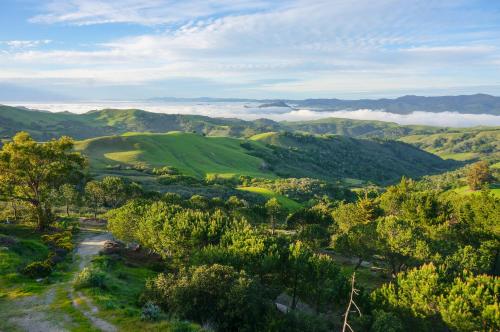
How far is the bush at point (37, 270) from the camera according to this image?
141 feet

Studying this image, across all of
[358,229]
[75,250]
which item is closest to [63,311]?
[75,250]

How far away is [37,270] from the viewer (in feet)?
143

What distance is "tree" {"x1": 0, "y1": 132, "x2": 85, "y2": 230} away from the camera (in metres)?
56.5

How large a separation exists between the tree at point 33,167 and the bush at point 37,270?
19.3 m

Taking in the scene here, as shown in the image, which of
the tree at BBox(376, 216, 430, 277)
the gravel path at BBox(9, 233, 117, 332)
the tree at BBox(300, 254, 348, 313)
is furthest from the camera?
the tree at BBox(376, 216, 430, 277)

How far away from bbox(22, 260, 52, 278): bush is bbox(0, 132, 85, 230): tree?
19327 mm

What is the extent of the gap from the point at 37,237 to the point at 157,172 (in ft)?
450

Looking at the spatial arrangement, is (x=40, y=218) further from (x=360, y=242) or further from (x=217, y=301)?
(x=360, y=242)

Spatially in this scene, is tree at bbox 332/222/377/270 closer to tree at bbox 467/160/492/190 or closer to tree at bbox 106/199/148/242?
tree at bbox 106/199/148/242

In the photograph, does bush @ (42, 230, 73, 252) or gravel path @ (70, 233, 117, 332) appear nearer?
gravel path @ (70, 233, 117, 332)

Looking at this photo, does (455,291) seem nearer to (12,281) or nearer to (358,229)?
(358,229)

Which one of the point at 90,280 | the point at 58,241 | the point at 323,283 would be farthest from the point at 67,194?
the point at 323,283

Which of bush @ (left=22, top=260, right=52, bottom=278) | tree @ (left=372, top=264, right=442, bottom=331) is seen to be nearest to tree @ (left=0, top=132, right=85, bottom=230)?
bush @ (left=22, top=260, right=52, bottom=278)

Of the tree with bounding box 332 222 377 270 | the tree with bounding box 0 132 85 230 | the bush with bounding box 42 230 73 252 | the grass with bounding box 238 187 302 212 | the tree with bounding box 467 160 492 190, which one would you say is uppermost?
the tree with bounding box 0 132 85 230
